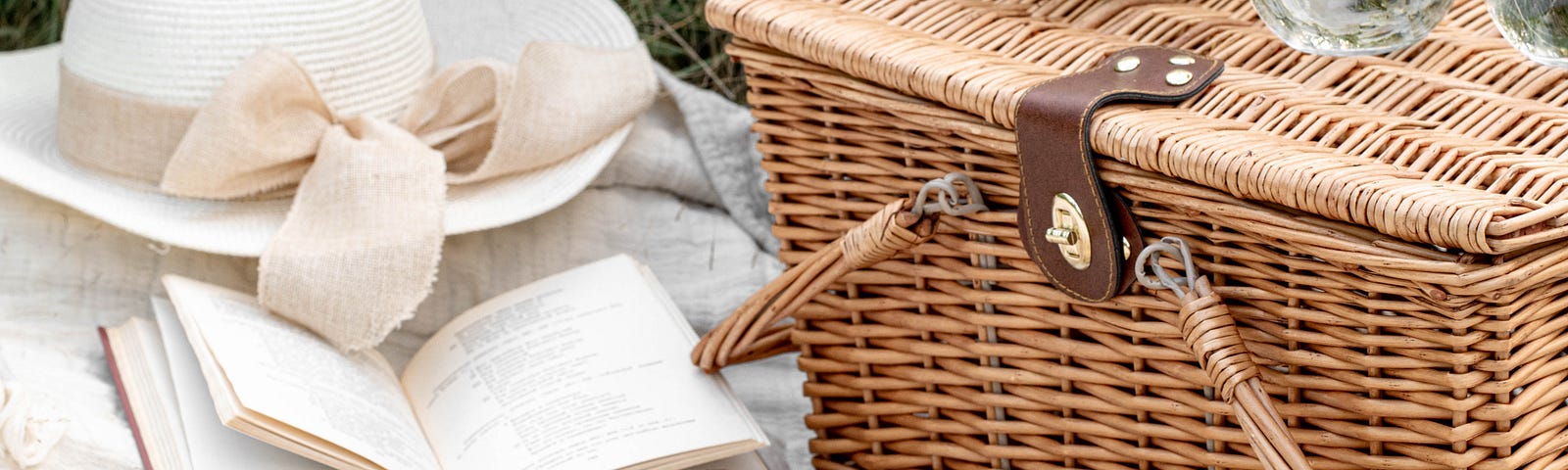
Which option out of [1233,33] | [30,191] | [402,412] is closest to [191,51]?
[30,191]

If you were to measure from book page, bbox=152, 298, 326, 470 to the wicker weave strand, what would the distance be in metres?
0.21

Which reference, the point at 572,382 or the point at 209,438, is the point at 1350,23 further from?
the point at 209,438

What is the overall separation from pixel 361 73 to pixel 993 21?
16.3 inches

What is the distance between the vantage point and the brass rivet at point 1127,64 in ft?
1.86

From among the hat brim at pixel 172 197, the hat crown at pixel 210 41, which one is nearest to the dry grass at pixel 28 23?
the hat brim at pixel 172 197

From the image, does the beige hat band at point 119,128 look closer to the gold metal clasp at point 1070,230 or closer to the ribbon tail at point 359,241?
the ribbon tail at point 359,241

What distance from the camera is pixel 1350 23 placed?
556 mm

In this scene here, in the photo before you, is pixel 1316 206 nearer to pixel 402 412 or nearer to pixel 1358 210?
pixel 1358 210

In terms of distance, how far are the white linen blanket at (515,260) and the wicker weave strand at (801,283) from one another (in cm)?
7

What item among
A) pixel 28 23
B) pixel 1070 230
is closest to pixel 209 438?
pixel 1070 230

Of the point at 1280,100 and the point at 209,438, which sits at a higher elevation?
the point at 1280,100

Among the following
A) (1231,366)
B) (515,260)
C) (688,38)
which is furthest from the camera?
(688,38)

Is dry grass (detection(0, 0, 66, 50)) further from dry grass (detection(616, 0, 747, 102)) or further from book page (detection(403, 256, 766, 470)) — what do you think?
book page (detection(403, 256, 766, 470))

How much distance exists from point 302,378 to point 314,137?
0.19m
